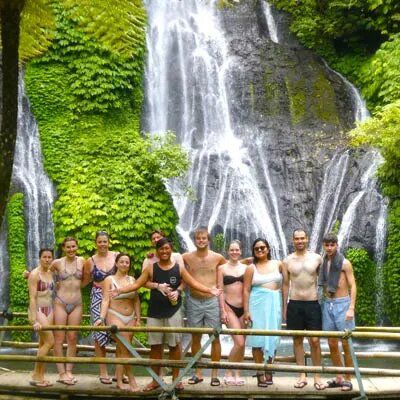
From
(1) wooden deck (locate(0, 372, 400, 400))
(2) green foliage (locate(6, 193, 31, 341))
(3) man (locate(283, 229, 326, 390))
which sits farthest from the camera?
(2) green foliage (locate(6, 193, 31, 341))

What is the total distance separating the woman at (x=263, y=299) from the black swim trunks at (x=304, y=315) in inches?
5.2

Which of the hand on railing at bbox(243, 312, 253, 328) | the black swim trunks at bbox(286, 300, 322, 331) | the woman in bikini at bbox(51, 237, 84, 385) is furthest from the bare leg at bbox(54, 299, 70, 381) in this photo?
the black swim trunks at bbox(286, 300, 322, 331)

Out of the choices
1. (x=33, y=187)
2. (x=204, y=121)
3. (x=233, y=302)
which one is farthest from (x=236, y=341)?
(x=204, y=121)

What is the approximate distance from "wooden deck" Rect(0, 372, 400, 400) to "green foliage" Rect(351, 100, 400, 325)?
7806 millimetres

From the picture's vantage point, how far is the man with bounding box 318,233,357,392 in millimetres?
6754

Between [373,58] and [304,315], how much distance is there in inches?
548

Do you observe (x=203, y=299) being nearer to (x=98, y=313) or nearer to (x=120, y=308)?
(x=120, y=308)

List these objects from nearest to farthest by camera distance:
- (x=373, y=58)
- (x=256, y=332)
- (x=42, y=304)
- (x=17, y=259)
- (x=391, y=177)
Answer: (x=256, y=332) < (x=42, y=304) < (x=17, y=259) < (x=391, y=177) < (x=373, y=58)

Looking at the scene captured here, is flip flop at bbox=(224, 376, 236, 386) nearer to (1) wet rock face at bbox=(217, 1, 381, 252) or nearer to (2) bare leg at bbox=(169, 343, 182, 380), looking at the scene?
(2) bare leg at bbox=(169, 343, 182, 380)

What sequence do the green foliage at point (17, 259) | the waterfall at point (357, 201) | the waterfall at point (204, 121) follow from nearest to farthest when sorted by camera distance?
the green foliage at point (17, 259) → the waterfall at point (357, 201) → the waterfall at point (204, 121)

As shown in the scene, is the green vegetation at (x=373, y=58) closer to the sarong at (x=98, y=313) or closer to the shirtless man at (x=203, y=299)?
the shirtless man at (x=203, y=299)

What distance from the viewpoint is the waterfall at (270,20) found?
2170 centimetres

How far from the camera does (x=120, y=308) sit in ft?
22.5

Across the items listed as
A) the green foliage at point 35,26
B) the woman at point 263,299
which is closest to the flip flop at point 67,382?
the woman at point 263,299
